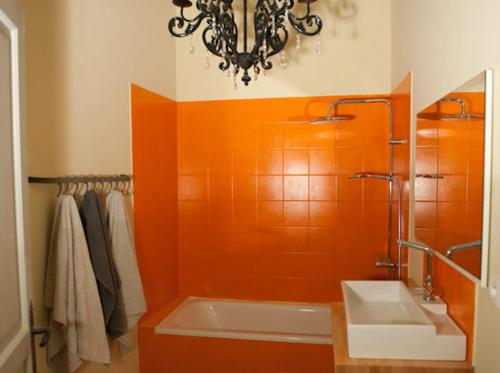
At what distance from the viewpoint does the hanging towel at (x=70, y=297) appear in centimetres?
162

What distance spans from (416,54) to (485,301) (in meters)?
1.34

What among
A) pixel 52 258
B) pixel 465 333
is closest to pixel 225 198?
pixel 52 258

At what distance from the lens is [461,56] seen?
1.38 m

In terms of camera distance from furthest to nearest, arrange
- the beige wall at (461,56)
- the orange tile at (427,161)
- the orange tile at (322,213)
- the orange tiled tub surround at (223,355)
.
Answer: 1. the orange tile at (322,213)
2. the orange tiled tub surround at (223,355)
3. the orange tile at (427,161)
4. the beige wall at (461,56)

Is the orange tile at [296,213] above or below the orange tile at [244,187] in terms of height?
below

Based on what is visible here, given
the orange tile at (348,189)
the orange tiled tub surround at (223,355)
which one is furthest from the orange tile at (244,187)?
the orange tiled tub surround at (223,355)

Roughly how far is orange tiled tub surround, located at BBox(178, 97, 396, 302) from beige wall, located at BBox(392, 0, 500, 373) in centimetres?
81

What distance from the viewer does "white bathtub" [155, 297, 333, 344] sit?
2730mm

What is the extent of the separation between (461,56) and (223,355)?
2.06 metres

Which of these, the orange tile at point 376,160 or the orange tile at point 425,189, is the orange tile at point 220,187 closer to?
the orange tile at point 376,160

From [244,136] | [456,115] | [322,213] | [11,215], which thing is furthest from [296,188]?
[11,215]

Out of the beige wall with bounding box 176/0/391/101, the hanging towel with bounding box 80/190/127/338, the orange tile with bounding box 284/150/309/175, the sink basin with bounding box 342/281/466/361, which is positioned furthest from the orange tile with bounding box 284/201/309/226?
the hanging towel with bounding box 80/190/127/338

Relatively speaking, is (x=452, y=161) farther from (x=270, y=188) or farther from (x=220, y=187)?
(x=220, y=187)

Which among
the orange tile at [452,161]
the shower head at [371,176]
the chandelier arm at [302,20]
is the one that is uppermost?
the chandelier arm at [302,20]
